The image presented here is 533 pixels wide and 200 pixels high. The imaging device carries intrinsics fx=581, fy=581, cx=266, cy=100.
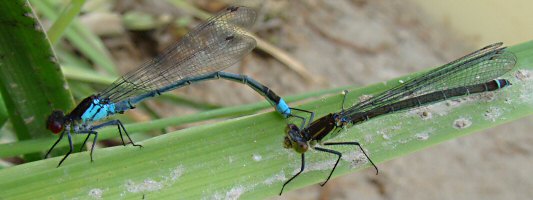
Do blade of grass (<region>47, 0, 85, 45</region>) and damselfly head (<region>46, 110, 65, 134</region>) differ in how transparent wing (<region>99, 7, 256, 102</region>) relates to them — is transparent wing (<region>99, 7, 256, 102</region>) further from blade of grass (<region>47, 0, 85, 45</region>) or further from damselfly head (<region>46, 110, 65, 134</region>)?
damselfly head (<region>46, 110, 65, 134</region>)

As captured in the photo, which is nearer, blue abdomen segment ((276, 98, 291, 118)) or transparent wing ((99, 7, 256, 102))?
blue abdomen segment ((276, 98, 291, 118))

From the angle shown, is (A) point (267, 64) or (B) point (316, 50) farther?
(B) point (316, 50)

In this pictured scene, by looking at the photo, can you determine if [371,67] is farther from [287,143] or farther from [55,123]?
[55,123]

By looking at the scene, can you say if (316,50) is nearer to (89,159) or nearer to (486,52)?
(486,52)

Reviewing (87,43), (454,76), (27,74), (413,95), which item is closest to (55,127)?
(27,74)

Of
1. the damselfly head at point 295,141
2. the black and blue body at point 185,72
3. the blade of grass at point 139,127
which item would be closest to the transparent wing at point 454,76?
the damselfly head at point 295,141

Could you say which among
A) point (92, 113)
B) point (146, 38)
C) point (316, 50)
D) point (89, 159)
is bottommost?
point (316, 50)

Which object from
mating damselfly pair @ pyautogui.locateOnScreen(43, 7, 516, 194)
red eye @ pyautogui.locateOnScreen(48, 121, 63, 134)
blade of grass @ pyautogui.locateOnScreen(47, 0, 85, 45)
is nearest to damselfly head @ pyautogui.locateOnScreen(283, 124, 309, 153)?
mating damselfly pair @ pyautogui.locateOnScreen(43, 7, 516, 194)

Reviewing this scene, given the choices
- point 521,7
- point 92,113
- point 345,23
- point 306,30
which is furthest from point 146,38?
point 521,7
